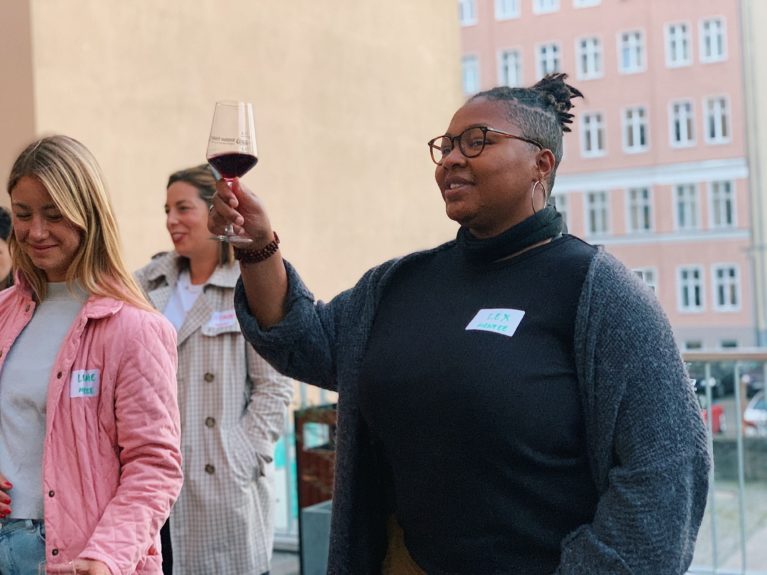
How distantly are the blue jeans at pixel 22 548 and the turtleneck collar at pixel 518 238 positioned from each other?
1.11 metres

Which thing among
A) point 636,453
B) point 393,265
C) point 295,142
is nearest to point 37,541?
point 393,265

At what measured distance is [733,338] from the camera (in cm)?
3809

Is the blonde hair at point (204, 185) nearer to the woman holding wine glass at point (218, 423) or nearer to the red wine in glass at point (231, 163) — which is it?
the woman holding wine glass at point (218, 423)

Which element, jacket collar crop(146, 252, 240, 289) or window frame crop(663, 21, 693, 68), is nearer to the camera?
jacket collar crop(146, 252, 240, 289)

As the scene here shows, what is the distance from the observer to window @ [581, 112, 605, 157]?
41.2m

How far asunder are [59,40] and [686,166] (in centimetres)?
3476

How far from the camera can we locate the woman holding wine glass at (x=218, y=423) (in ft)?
12.1

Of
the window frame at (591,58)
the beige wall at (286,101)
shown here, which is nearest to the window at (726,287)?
the window frame at (591,58)

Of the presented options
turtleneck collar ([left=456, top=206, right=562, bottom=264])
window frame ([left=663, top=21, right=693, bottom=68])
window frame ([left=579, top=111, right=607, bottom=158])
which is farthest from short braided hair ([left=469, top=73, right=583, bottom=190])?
window frame ([left=663, top=21, right=693, bottom=68])

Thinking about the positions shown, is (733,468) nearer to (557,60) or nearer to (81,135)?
(81,135)

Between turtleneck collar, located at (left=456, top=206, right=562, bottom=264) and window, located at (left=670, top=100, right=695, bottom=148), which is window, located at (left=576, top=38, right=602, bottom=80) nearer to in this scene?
window, located at (left=670, top=100, right=695, bottom=148)

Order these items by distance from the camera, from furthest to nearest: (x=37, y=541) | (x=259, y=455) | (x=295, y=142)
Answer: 1. (x=295, y=142)
2. (x=259, y=455)
3. (x=37, y=541)

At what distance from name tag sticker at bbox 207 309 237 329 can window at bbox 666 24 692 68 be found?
39.2m

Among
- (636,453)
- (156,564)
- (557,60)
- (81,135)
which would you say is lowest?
(156,564)
